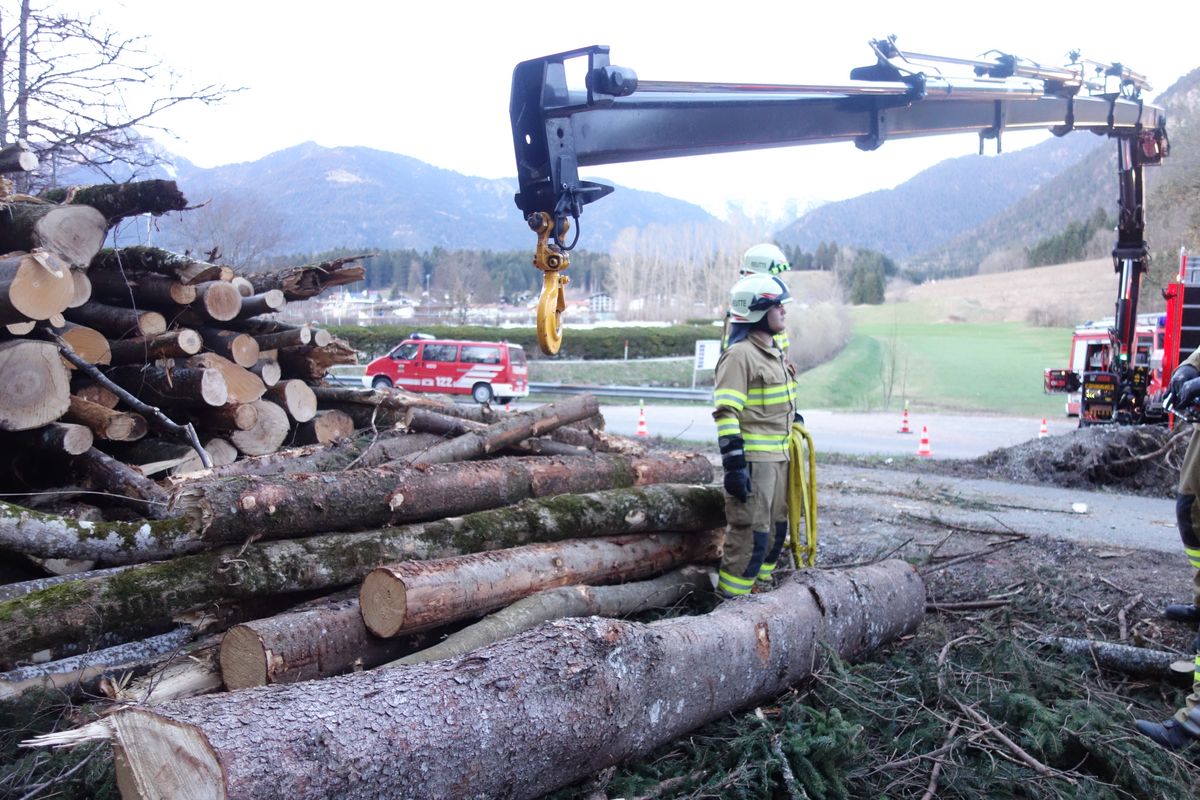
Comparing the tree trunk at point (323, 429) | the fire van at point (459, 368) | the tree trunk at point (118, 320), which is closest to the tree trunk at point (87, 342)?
the tree trunk at point (118, 320)

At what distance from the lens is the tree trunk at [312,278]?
772 centimetres

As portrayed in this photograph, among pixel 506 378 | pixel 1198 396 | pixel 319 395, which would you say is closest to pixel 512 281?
pixel 506 378

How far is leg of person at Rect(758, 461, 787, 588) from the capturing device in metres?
4.95

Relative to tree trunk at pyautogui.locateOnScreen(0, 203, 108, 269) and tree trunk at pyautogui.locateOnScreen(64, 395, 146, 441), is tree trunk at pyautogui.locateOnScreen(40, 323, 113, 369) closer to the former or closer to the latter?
tree trunk at pyautogui.locateOnScreen(64, 395, 146, 441)

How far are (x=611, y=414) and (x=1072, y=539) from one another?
515 inches

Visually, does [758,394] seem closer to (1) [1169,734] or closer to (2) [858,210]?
(1) [1169,734]

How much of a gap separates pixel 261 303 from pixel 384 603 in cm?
470

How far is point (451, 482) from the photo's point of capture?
478 cm

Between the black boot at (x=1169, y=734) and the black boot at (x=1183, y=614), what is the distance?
57.8 inches

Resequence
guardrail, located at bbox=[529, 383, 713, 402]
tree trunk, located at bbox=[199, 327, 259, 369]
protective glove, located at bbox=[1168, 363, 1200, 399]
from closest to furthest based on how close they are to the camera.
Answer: protective glove, located at bbox=[1168, 363, 1200, 399]
tree trunk, located at bbox=[199, 327, 259, 369]
guardrail, located at bbox=[529, 383, 713, 402]

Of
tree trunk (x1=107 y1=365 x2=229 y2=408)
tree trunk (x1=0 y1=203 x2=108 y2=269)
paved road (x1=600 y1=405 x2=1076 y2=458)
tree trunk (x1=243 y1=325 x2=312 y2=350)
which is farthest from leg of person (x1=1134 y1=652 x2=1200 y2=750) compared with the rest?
paved road (x1=600 y1=405 x2=1076 y2=458)

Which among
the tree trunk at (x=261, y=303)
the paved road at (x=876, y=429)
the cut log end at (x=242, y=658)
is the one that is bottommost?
the paved road at (x=876, y=429)

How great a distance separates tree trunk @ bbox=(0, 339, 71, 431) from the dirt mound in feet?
33.0

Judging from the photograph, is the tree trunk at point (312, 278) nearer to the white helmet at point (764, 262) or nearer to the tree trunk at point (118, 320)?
the tree trunk at point (118, 320)
